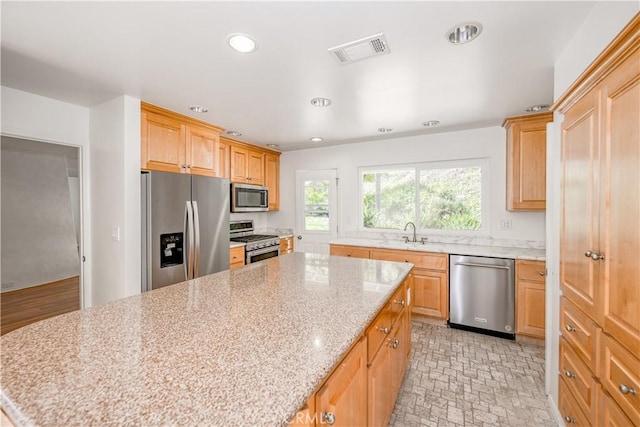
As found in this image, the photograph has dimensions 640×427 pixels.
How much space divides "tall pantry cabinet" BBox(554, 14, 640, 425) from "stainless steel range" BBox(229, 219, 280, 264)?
3.18 m

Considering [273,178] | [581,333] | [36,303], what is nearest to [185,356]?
[581,333]

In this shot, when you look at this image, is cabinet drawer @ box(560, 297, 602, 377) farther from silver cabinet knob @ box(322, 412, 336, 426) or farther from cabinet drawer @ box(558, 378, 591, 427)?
silver cabinet knob @ box(322, 412, 336, 426)

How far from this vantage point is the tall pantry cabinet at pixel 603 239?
39.4 inches

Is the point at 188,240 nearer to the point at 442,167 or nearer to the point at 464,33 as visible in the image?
the point at 464,33

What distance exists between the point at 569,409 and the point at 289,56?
8.57 feet

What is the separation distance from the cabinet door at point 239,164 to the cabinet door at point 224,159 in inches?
2.5

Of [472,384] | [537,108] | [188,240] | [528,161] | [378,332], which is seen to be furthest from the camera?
[528,161]

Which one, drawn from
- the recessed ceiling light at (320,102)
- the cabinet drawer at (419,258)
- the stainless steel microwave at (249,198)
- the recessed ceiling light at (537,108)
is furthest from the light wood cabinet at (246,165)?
the recessed ceiling light at (537,108)

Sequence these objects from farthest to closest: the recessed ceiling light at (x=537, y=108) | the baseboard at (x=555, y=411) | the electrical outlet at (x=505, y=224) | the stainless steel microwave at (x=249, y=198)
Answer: the stainless steel microwave at (x=249, y=198) < the electrical outlet at (x=505, y=224) < the recessed ceiling light at (x=537, y=108) < the baseboard at (x=555, y=411)

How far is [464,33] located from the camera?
1562 millimetres

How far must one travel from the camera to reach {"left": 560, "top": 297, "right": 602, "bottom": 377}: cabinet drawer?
1.25 m

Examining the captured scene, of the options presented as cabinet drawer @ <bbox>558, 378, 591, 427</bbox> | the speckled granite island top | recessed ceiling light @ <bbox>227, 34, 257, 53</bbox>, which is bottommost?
cabinet drawer @ <bbox>558, 378, 591, 427</bbox>

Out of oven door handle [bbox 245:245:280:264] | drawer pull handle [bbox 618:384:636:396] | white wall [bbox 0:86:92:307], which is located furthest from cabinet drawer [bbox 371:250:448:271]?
white wall [bbox 0:86:92:307]

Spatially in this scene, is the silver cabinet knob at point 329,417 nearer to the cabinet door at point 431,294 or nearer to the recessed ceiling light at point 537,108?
the cabinet door at point 431,294
